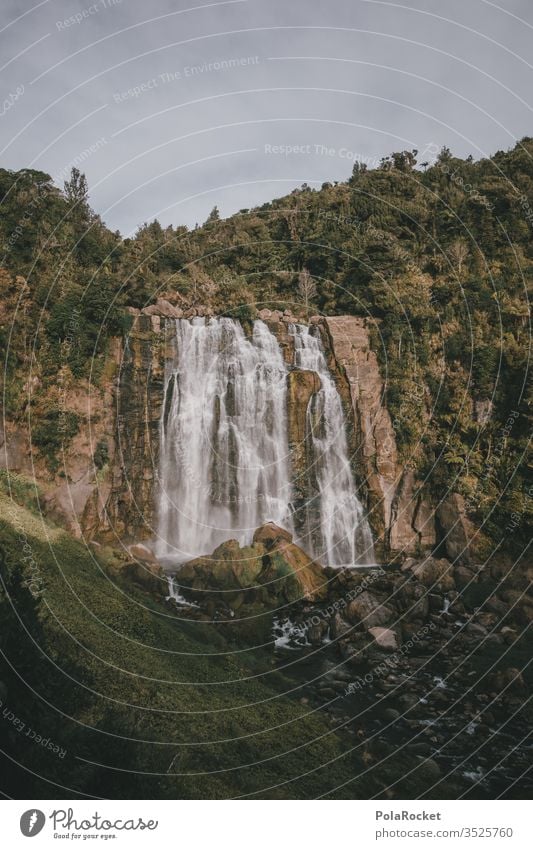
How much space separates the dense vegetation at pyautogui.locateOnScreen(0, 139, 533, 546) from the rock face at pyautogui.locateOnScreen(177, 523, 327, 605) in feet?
37.7

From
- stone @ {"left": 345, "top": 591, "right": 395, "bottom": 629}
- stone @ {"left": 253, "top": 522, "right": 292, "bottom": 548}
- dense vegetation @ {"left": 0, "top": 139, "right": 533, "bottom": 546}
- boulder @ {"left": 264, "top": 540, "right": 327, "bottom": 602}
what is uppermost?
dense vegetation @ {"left": 0, "top": 139, "right": 533, "bottom": 546}

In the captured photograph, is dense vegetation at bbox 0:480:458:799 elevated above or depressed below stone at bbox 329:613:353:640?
above

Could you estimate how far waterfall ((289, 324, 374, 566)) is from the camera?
3023 cm

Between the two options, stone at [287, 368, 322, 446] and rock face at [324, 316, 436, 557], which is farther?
stone at [287, 368, 322, 446]

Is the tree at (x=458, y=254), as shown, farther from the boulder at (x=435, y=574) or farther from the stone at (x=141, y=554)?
the stone at (x=141, y=554)

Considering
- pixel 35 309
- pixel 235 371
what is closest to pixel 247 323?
pixel 235 371

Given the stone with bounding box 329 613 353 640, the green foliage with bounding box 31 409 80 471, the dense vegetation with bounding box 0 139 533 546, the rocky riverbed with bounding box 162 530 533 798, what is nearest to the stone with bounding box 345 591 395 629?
the rocky riverbed with bounding box 162 530 533 798

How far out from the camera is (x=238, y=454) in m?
30.5

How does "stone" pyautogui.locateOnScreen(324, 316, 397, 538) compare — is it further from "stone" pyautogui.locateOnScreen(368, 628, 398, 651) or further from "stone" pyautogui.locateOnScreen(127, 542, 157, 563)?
"stone" pyautogui.locateOnScreen(127, 542, 157, 563)

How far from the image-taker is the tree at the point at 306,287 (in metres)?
44.4

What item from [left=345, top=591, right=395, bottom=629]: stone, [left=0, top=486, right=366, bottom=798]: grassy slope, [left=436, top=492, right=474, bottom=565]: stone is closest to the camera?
[left=0, top=486, right=366, bottom=798]: grassy slope

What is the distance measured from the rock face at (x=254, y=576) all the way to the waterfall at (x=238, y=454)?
18.6ft

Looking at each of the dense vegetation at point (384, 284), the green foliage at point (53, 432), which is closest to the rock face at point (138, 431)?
the dense vegetation at point (384, 284)

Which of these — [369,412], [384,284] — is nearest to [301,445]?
[369,412]
